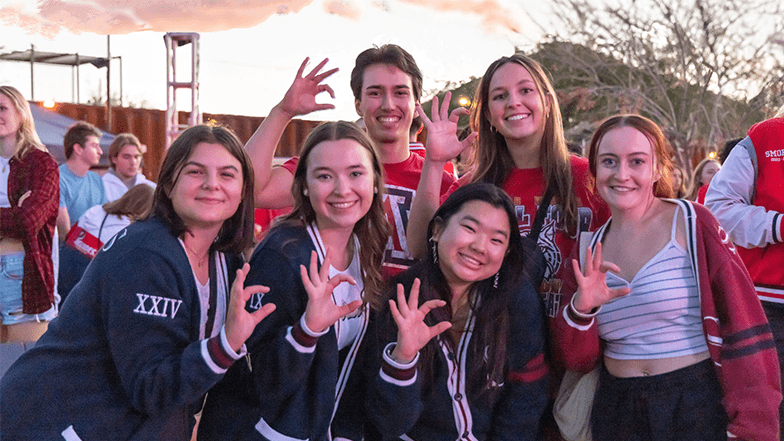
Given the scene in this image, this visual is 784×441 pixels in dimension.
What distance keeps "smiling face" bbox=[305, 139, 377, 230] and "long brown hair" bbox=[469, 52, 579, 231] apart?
56 centimetres

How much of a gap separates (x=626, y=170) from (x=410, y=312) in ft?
2.99

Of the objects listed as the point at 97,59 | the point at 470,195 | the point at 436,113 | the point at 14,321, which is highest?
the point at 97,59

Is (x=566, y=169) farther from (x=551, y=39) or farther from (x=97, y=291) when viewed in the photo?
(x=551, y=39)

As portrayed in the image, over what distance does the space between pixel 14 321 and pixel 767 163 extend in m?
4.08

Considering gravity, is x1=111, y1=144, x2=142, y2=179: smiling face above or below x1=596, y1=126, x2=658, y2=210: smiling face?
below

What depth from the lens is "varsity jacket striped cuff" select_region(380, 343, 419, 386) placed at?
2225 mm

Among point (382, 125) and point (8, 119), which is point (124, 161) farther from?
point (382, 125)

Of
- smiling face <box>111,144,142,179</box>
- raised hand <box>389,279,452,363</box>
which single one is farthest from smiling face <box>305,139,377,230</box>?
smiling face <box>111,144,142,179</box>

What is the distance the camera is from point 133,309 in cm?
207

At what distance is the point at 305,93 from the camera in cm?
301

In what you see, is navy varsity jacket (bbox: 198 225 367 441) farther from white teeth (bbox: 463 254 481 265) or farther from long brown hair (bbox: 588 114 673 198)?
long brown hair (bbox: 588 114 673 198)

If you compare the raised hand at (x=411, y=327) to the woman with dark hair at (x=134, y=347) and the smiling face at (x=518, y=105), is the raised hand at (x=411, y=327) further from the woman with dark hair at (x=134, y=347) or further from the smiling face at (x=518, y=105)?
the smiling face at (x=518, y=105)

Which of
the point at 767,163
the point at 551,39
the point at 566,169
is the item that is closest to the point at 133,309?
the point at 566,169

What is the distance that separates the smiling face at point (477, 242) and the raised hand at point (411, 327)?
238 millimetres
